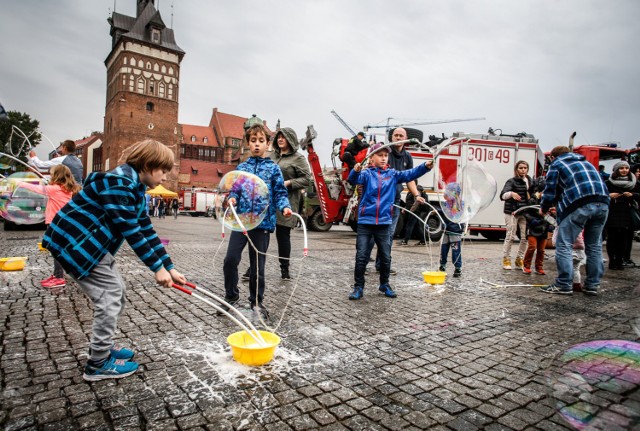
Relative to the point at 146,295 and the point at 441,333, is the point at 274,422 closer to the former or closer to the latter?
the point at 441,333

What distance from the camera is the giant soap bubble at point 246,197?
3.57 metres

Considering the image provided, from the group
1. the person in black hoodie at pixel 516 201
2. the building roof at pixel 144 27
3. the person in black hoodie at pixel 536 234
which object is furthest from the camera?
the building roof at pixel 144 27

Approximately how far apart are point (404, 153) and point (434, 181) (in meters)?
7.65

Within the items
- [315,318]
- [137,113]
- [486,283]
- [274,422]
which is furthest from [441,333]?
[137,113]

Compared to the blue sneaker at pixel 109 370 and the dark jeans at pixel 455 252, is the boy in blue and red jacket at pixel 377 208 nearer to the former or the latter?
Answer: the dark jeans at pixel 455 252

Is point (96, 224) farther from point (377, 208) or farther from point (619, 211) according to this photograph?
point (619, 211)

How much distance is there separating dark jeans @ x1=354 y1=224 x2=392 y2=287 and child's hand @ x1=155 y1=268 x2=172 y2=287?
2.67 meters

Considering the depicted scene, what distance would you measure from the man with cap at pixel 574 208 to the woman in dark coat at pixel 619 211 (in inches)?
113

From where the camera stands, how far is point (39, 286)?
16.0 ft

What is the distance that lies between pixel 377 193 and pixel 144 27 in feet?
212

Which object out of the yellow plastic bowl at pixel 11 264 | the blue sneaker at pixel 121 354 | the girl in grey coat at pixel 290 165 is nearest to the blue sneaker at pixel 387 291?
the girl in grey coat at pixel 290 165

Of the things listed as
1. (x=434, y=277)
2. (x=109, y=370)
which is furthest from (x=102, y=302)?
(x=434, y=277)

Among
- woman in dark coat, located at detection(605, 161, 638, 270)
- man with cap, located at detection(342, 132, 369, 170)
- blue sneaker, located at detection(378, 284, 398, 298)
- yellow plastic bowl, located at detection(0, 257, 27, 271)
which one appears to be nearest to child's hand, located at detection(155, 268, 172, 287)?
blue sneaker, located at detection(378, 284, 398, 298)

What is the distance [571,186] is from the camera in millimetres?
5199
